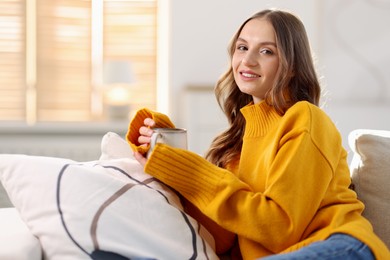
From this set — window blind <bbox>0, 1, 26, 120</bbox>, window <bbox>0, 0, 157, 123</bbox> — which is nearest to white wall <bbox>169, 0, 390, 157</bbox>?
window <bbox>0, 0, 157, 123</bbox>

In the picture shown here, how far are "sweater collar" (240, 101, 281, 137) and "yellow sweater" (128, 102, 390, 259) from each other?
0.32 ft

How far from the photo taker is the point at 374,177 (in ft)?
6.17

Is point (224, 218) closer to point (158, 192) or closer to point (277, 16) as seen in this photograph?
point (158, 192)

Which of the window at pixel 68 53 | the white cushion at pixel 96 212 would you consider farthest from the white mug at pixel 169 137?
the window at pixel 68 53

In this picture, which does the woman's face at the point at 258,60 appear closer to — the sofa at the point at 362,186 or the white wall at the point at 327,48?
the sofa at the point at 362,186

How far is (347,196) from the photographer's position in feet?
5.77

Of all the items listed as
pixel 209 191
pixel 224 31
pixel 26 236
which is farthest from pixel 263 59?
pixel 224 31

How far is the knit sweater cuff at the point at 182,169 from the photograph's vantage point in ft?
5.67

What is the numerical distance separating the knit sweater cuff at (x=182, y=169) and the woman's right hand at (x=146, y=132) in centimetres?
14

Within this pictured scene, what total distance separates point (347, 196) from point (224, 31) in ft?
9.64

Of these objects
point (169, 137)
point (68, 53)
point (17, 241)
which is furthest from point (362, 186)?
point (68, 53)

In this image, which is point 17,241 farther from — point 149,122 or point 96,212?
point 149,122

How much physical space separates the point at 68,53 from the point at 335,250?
3.50 m

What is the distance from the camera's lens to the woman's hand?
6.03 ft
